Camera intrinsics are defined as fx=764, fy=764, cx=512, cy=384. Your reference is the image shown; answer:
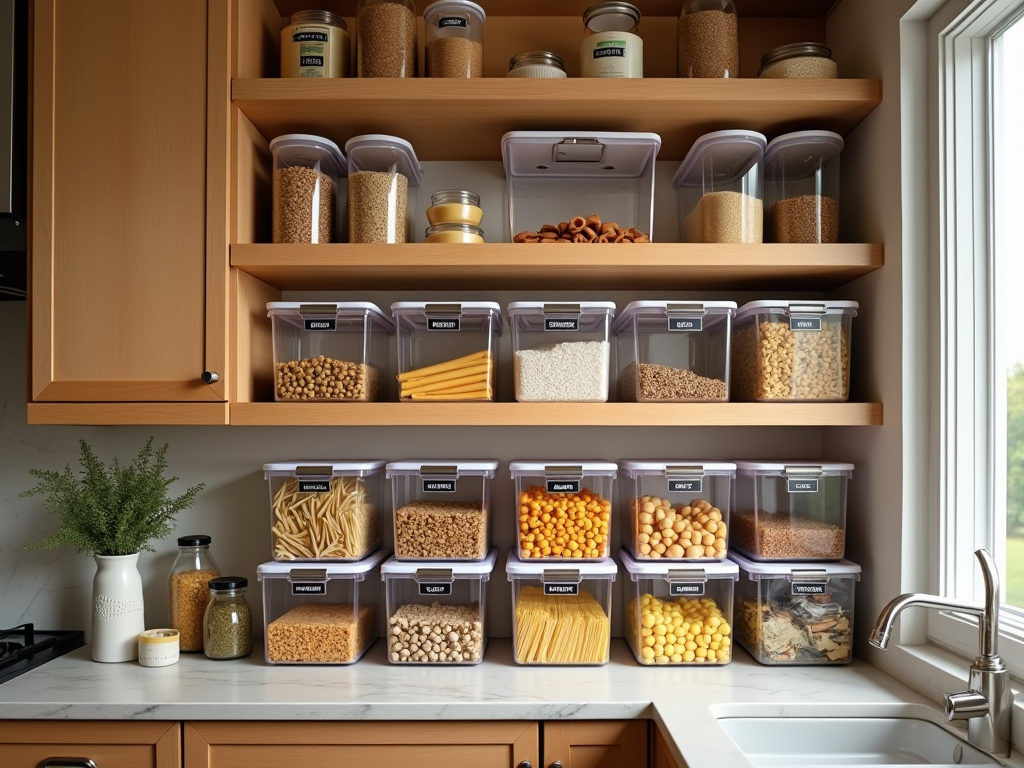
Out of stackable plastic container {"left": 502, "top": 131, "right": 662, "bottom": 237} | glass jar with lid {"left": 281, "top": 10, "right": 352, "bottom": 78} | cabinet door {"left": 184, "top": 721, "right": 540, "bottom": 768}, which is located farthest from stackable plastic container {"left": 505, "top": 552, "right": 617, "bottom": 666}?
glass jar with lid {"left": 281, "top": 10, "right": 352, "bottom": 78}

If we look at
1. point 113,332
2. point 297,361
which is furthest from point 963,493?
point 113,332

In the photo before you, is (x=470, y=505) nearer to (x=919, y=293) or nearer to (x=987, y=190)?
(x=919, y=293)

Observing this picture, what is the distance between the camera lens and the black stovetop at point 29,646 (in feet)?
6.17

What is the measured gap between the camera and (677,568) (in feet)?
6.31

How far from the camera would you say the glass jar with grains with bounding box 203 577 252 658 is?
196 centimetres

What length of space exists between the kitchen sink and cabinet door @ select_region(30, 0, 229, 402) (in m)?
1.47

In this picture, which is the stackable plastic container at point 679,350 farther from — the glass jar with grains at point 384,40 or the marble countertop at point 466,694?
the glass jar with grains at point 384,40

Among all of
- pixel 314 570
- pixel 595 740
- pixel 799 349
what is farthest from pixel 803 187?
pixel 314 570

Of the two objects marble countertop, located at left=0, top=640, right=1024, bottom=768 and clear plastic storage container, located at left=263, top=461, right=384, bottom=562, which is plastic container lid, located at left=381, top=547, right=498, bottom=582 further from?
marble countertop, located at left=0, top=640, right=1024, bottom=768

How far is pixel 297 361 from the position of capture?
195cm

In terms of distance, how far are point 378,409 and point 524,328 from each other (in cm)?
43

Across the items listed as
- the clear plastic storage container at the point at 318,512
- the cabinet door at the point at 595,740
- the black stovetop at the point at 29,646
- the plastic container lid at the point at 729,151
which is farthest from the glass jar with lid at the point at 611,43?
the black stovetop at the point at 29,646

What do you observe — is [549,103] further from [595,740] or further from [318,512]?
[595,740]

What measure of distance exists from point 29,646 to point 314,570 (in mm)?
816
